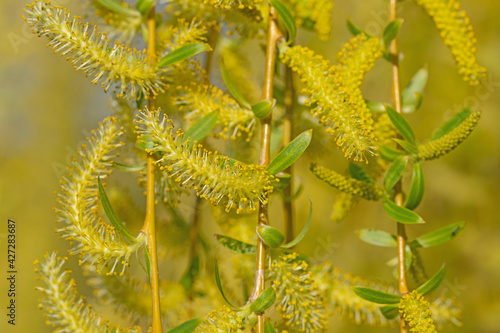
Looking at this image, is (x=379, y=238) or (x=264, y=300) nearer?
(x=264, y=300)

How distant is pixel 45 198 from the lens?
A: 4.92ft

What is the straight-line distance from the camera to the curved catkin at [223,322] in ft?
1.55

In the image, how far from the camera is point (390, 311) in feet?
1.87

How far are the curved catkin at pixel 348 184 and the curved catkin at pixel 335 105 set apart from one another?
0.04 metres

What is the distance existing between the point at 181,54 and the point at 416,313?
0.37 meters

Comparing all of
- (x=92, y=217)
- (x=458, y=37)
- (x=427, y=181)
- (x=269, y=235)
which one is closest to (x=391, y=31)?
(x=458, y=37)

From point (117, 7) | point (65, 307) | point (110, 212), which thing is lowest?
point (65, 307)

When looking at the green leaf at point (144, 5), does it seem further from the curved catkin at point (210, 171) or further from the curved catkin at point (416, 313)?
the curved catkin at point (416, 313)

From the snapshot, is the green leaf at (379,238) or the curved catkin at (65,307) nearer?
the curved catkin at (65,307)

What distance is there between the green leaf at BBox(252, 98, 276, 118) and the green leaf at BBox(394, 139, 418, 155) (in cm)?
15

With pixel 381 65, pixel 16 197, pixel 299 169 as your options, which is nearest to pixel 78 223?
pixel 299 169

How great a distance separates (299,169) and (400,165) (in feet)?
2.46

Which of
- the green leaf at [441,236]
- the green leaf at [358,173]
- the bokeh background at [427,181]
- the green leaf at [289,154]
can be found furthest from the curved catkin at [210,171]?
the bokeh background at [427,181]

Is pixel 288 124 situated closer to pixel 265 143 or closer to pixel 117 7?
pixel 265 143
